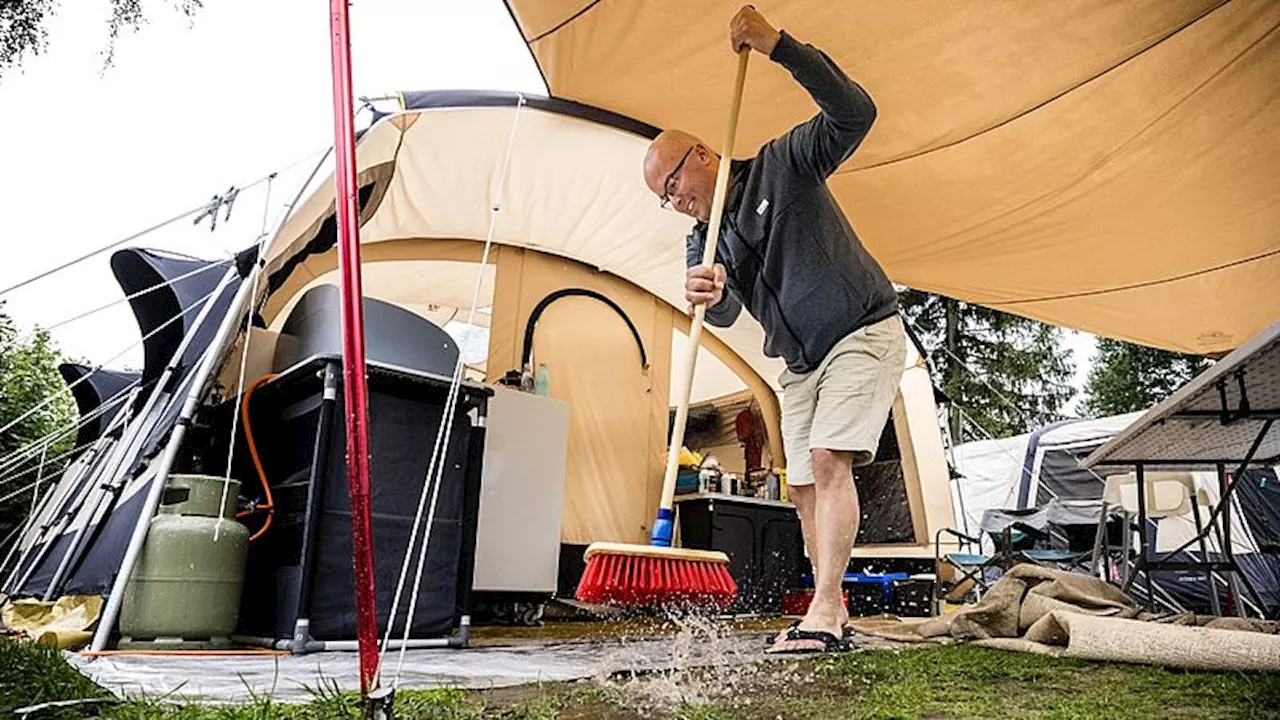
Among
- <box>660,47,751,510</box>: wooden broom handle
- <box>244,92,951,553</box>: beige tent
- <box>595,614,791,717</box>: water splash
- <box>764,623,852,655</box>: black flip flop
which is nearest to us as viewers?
<box>595,614,791,717</box>: water splash

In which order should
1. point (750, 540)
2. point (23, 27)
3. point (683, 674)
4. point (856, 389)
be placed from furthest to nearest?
point (750, 540) < point (856, 389) < point (683, 674) < point (23, 27)

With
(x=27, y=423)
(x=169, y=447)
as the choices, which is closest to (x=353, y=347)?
(x=169, y=447)

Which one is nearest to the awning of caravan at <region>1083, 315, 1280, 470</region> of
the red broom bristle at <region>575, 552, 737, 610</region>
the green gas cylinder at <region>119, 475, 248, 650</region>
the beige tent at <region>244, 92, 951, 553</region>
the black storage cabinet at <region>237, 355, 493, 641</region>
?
the red broom bristle at <region>575, 552, 737, 610</region>

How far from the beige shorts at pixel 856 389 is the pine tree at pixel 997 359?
10.5 m

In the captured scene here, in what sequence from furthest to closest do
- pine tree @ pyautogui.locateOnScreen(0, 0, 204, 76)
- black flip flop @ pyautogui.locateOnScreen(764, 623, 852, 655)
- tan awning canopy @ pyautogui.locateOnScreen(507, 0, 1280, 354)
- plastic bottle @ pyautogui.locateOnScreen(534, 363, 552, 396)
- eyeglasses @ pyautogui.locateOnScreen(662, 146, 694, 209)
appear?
plastic bottle @ pyautogui.locateOnScreen(534, 363, 552, 396)
tan awning canopy @ pyautogui.locateOnScreen(507, 0, 1280, 354)
eyeglasses @ pyautogui.locateOnScreen(662, 146, 694, 209)
black flip flop @ pyautogui.locateOnScreen(764, 623, 852, 655)
pine tree @ pyautogui.locateOnScreen(0, 0, 204, 76)

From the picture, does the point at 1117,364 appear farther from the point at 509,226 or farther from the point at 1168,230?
the point at 509,226

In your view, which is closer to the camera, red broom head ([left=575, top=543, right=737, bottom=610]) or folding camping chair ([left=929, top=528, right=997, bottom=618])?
red broom head ([left=575, top=543, right=737, bottom=610])

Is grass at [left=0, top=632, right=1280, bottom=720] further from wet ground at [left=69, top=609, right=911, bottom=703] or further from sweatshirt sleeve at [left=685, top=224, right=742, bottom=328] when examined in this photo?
sweatshirt sleeve at [left=685, top=224, right=742, bottom=328]

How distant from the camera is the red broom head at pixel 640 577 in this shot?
1611mm

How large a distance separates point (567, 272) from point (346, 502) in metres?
2.12

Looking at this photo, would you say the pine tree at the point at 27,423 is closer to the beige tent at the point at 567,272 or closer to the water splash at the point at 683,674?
the beige tent at the point at 567,272

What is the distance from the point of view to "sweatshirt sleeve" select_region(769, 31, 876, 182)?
69.7 inches

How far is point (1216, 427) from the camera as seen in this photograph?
7.03ft

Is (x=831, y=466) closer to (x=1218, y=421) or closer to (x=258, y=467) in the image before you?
(x=1218, y=421)
